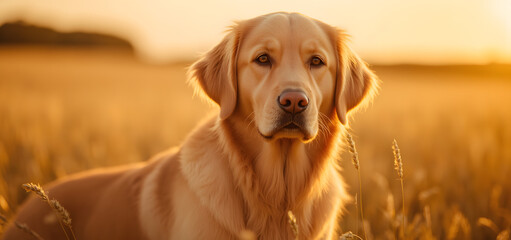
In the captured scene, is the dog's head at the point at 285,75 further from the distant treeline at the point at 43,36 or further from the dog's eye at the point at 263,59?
the distant treeline at the point at 43,36

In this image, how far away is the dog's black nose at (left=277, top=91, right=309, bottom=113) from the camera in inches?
73.9

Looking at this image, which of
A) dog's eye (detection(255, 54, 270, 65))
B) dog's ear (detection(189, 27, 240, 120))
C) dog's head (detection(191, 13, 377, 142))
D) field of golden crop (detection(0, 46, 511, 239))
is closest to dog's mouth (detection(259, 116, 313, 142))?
dog's head (detection(191, 13, 377, 142))

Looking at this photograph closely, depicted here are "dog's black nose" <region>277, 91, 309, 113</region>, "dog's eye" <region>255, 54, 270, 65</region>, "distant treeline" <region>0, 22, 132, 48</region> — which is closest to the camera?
"dog's black nose" <region>277, 91, 309, 113</region>

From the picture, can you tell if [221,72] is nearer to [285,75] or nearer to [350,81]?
[285,75]

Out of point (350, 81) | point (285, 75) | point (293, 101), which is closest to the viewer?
point (293, 101)

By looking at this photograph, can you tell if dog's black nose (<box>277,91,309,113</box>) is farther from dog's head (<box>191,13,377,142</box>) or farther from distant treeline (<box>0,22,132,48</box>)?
distant treeline (<box>0,22,132,48</box>)

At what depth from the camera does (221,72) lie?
7.72ft

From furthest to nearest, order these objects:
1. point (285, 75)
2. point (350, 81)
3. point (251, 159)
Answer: point (350, 81)
point (251, 159)
point (285, 75)

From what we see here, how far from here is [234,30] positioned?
7.93ft

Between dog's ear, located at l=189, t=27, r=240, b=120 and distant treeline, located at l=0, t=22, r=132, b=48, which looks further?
distant treeline, located at l=0, t=22, r=132, b=48

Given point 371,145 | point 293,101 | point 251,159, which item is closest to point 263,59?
point 293,101

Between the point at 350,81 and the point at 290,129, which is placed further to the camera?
the point at 350,81

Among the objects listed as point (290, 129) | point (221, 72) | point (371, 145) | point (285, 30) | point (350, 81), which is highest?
point (285, 30)

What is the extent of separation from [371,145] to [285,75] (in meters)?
3.56
